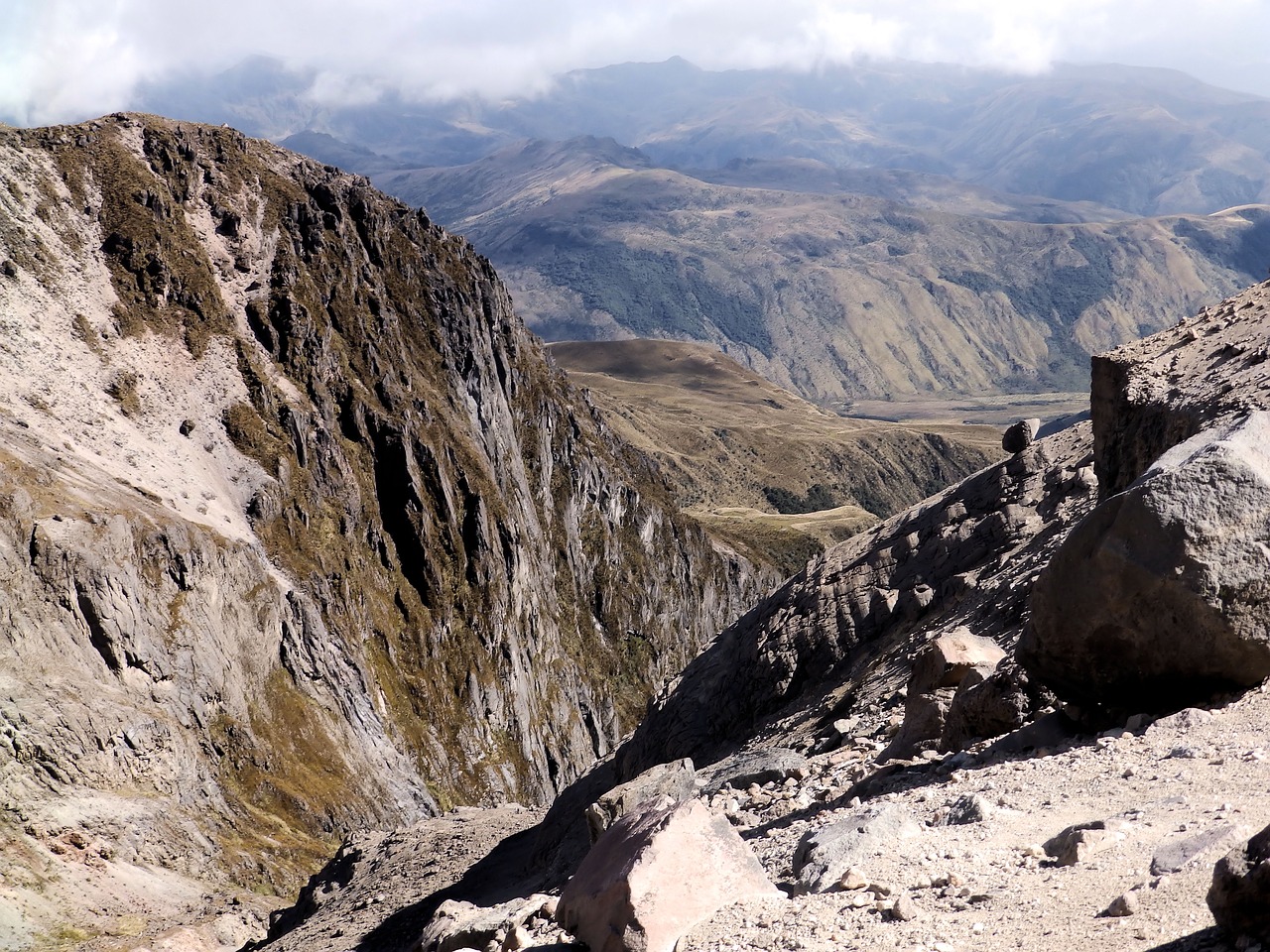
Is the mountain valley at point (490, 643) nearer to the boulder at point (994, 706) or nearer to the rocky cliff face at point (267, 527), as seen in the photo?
the boulder at point (994, 706)

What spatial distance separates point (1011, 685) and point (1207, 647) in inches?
140

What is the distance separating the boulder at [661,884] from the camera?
474 inches

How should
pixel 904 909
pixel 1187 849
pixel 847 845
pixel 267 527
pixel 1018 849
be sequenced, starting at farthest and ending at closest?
1. pixel 267 527
2. pixel 847 845
3. pixel 1018 849
4. pixel 904 909
5. pixel 1187 849

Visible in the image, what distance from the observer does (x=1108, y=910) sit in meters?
9.99

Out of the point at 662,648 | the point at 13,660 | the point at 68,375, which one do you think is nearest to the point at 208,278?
the point at 68,375

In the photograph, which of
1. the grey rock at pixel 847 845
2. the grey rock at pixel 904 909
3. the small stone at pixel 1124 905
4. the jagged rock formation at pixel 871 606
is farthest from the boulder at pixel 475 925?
the jagged rock formation at pixel 871 606

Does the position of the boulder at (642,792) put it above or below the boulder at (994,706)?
below

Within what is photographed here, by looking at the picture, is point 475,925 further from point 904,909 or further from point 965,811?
point 904,909

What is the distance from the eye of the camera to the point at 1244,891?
27.7 ft

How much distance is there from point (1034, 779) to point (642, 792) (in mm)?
9666

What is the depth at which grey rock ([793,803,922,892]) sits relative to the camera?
12859mm

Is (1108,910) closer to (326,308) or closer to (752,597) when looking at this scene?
(326,308)

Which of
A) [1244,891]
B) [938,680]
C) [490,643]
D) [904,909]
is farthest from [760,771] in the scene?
[490,643]

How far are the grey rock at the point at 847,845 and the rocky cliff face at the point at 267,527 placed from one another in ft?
135
